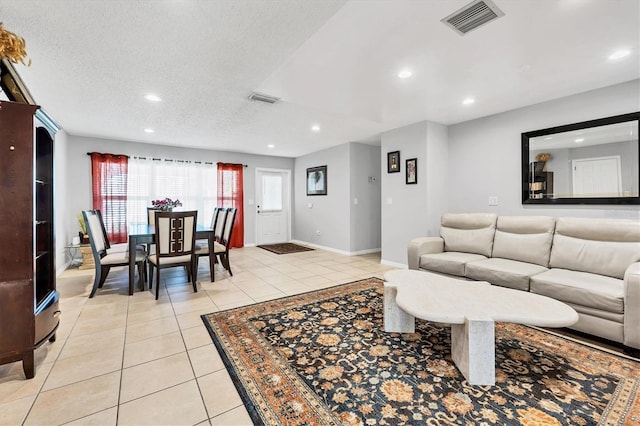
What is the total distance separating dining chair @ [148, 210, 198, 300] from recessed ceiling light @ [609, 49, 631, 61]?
431 cm

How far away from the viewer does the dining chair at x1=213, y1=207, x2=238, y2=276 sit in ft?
13.4

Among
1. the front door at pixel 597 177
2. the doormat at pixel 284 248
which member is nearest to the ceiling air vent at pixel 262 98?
the doormat at pixel 284 248

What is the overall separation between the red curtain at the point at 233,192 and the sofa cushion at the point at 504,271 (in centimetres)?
502

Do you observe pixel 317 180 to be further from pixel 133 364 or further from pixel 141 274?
pixel 133 364

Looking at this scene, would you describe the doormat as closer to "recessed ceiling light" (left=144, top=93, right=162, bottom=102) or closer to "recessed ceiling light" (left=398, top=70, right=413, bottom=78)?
"recessed ceiling light" (left=144, top=93, right=162, bottom=102)

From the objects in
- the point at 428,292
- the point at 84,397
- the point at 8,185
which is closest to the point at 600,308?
the point at 428,292

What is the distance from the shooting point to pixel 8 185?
1.66 m

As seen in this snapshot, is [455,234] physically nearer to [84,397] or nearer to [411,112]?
[411,112]

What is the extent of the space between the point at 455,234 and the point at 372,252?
246 cm

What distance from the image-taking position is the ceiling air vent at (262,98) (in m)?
3.16

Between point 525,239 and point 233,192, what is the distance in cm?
567

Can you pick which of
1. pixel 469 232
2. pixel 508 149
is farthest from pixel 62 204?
pixel 508 149

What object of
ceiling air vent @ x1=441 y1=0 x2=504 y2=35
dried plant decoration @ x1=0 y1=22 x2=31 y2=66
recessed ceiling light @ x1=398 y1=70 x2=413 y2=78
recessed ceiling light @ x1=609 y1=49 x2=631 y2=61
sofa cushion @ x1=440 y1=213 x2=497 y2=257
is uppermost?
recessed ceiling light @ x1=398 y1=70 x2=413 y2=78

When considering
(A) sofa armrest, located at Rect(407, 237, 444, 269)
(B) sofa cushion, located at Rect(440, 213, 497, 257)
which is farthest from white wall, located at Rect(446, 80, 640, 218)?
(A) sofa armrest, located at Rect(407, 237, 444, 269)
